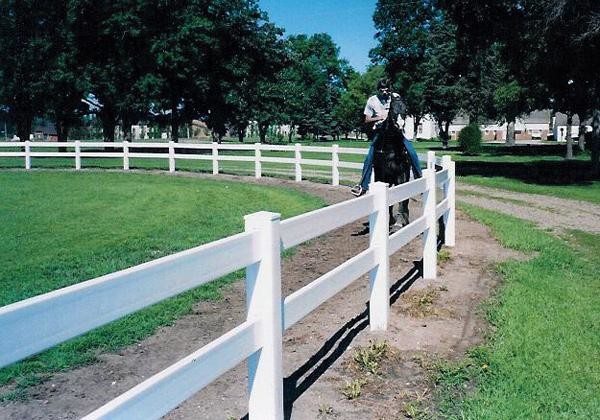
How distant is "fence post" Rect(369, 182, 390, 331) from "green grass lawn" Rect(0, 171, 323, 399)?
6.39ft

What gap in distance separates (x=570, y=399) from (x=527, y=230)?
7684 millimetres

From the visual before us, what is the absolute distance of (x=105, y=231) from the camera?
10703 mm

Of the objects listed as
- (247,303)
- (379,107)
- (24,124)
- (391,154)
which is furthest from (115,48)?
(247,303)

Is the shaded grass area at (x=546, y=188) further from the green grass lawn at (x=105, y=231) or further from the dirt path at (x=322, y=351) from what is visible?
the dirt path at (x=322, y=351)

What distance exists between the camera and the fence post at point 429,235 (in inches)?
307

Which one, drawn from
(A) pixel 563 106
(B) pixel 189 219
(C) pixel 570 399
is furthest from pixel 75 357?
(A) pixel 563 106

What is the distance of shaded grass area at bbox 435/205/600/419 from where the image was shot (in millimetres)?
4109

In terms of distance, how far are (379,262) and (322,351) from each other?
1005mm

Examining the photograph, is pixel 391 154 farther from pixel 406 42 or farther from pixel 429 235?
pixel 406 42

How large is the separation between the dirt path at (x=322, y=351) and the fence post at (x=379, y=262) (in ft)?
0.50

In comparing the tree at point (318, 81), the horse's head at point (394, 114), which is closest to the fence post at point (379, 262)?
the horse's head at point (394, 114)

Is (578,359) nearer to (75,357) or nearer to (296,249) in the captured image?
(75,357)

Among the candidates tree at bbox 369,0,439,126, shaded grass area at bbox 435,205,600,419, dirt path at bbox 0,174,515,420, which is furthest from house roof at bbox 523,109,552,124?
dirt path at bbox 0,174,515,420

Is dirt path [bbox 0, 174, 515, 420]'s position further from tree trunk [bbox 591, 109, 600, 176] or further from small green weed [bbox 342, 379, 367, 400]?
tree trunk [bbox 591, 109, 600, 176]
